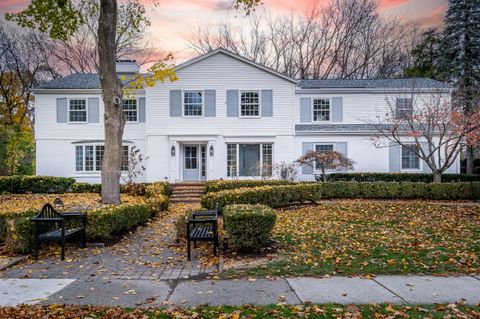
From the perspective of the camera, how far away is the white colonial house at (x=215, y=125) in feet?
69.0

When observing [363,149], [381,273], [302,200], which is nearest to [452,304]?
[381,273]

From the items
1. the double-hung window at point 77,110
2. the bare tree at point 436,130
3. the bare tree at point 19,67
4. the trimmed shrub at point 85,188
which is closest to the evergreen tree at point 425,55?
the bare tree at point 436,130

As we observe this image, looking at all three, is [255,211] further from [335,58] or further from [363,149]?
[335,58]

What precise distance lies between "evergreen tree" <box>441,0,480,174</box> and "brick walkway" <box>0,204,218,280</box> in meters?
27.8

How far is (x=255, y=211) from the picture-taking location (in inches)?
301

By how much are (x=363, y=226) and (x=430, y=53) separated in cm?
3148

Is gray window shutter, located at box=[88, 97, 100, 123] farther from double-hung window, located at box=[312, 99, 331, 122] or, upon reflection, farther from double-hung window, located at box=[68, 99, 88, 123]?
double-hung window, located at box=[312, 99, 331, 122]

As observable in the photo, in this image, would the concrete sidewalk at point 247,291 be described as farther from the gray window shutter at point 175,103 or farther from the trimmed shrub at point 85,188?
the gray window shutter at point 175,103

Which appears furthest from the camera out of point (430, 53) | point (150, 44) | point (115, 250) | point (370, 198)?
point (150, 44)

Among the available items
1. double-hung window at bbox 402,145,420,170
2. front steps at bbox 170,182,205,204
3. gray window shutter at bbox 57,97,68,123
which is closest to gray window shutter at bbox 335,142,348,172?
double-hung window at bbox 402,145,420,170

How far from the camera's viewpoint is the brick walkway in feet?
20.5

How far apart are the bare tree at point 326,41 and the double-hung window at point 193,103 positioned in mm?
19854

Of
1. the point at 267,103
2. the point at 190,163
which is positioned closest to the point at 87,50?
the point at 190,163

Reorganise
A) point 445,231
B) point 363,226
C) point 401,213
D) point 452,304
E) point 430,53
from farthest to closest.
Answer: point 430,53 → point 401,213 → point 363,226 → point 445,231 → point 452,304
